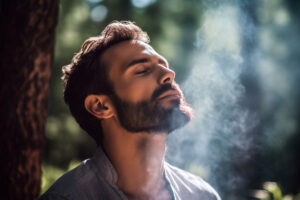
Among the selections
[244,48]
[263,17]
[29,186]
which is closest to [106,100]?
[29,186]

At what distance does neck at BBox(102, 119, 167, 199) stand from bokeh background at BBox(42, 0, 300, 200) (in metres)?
1.32

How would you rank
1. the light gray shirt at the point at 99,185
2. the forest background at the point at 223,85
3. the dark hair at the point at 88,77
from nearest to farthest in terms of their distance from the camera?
the light gray shirt at the point at 99,185, the dark hair at the point at 88,77, the forest background at the point at 223,85

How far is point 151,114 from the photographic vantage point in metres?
2.09

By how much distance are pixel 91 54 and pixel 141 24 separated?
9.24m

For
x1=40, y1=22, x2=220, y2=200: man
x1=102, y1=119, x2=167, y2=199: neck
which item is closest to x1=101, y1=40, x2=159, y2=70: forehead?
x1=40, y1=22, x2=220, y2=200: man

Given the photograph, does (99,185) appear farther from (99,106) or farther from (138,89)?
(138,89)

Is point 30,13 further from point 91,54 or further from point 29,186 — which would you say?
point 29,186

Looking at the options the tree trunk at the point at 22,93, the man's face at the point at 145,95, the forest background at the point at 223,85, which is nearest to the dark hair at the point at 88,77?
the man's face at the point at 145,95

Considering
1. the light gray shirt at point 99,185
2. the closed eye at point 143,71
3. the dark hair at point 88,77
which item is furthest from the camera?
the dark hair at point 88,77

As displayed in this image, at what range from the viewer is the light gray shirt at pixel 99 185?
6.25 feet

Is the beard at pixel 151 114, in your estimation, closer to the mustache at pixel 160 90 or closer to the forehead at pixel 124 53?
the mustache at pixel 160 90

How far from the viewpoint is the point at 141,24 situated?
11211mm

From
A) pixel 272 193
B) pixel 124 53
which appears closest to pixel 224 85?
pixel 124 53

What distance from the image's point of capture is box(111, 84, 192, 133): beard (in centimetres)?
210
